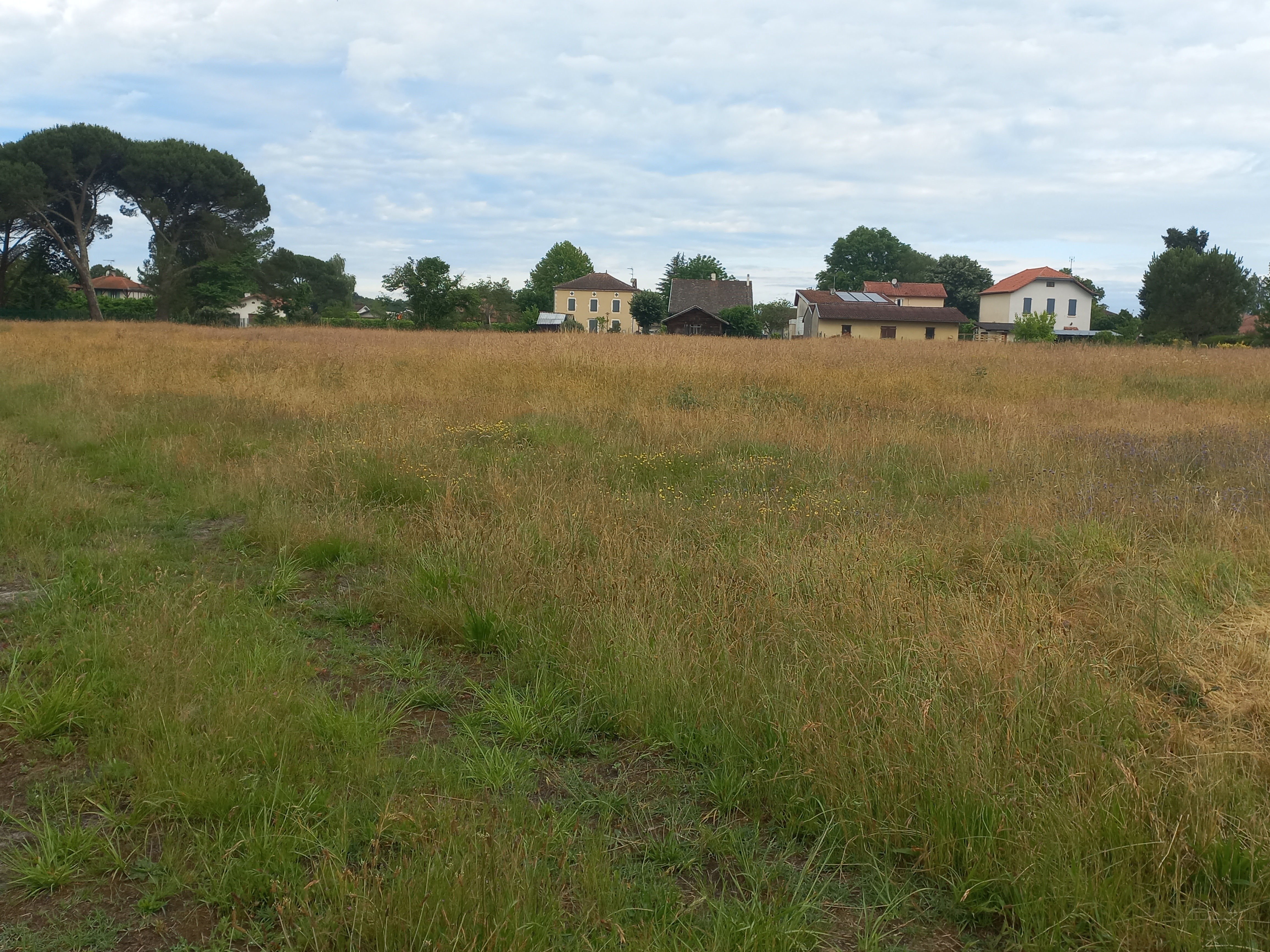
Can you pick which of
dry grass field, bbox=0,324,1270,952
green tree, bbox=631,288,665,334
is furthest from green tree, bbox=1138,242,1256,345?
dry grass field, bbox=0,324,1270,952

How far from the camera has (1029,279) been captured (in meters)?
65.6

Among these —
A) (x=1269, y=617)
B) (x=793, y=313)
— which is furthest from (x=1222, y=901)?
(x=793, y=313)

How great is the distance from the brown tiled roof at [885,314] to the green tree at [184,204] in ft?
129

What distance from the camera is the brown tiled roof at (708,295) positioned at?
61.5 meters

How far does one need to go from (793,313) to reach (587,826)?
73.4 m

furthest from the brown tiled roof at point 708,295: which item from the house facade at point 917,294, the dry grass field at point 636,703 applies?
the dry grass field at point 636,703

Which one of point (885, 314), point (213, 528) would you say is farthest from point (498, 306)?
point (213, 528)

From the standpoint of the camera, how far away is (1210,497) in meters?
6.26

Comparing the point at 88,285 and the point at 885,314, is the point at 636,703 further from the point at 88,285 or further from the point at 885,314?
the point at 885,314

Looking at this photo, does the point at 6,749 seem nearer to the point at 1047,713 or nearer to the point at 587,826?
the point at 587,826

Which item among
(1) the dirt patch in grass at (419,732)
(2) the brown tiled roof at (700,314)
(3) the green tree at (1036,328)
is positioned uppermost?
(2) the brown tiled roof at (700,314)

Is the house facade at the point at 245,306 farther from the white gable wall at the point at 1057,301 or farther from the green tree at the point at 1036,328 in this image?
the white gable wall at the point at 1057,301

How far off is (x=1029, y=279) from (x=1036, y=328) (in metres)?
26.4

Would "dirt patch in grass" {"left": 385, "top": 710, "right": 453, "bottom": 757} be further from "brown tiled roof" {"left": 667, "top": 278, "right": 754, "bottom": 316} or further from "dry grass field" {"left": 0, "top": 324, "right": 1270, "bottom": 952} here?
"brown tiled roof" {"left": 667, "top": 278, "right": 754, "bottom": 316}
